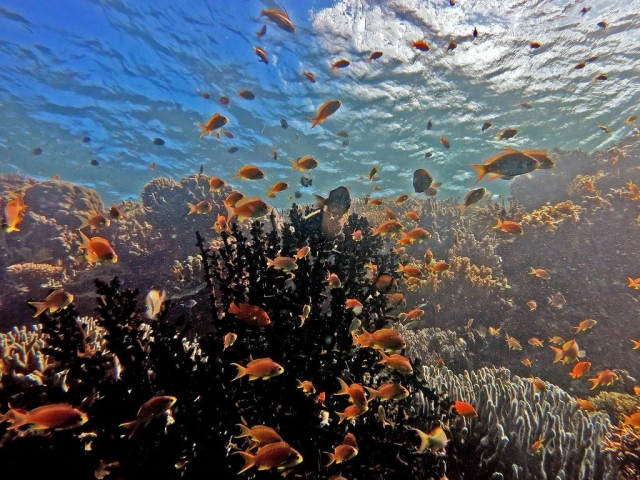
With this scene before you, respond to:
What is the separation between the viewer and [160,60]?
17062 millimetres

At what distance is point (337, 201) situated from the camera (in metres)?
7.84

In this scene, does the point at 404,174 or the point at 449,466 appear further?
the point at 404,174

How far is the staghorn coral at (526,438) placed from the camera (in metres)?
3.77

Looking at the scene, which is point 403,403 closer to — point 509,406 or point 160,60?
point 509,406

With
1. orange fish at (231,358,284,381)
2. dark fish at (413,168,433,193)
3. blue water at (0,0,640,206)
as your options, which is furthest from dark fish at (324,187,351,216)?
blue water at (0,0,640,206)

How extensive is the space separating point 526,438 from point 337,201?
19.0ft

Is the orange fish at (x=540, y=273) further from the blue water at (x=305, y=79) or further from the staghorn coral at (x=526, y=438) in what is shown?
the blue water at (x=305, y=79)

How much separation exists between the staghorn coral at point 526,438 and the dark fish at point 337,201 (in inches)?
186

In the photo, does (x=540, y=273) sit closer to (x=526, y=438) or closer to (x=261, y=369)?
(x=526, y=438)

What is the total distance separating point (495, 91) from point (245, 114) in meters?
16.8

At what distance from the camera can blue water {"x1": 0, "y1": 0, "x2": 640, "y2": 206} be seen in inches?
554

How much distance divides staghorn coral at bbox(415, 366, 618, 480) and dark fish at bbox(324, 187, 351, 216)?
4732 millimetres

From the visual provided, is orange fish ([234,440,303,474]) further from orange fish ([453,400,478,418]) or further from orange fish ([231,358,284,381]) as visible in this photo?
orange fish ([453,400,478,418])

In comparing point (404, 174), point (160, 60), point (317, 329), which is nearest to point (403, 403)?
point (317, 329)
